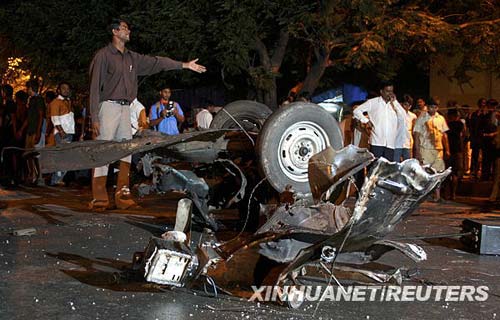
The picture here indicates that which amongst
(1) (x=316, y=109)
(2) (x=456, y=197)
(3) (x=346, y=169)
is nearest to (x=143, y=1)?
(2) (x=456, y=197)

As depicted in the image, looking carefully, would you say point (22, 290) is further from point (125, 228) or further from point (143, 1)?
point (143, 1)

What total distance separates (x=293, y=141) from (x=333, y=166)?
59.1 inches

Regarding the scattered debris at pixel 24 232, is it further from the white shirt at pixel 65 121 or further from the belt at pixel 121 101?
the white shirt at pixel 65 121

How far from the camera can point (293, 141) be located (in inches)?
269

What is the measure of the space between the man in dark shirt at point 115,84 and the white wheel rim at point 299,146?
194cm

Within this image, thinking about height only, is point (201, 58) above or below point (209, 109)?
above

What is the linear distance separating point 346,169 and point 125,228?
3280 millimetres

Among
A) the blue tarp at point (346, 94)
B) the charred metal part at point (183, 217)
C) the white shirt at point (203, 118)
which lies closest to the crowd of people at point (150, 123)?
the white shirt at point (203, 118)

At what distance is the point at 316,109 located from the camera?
6.97 meters

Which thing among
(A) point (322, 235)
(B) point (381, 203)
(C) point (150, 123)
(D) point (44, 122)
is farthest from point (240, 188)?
(D) point (44, 122)

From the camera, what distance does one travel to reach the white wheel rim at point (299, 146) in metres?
6.73

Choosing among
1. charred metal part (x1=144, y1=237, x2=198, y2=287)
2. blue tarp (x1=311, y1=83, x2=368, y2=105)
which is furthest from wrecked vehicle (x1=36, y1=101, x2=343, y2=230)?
blue tarp (x1=311, y1=83, x2=368, y2=105)

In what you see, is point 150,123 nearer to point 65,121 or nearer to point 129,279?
point 65,121

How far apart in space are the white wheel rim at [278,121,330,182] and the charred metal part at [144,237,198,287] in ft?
6.56
